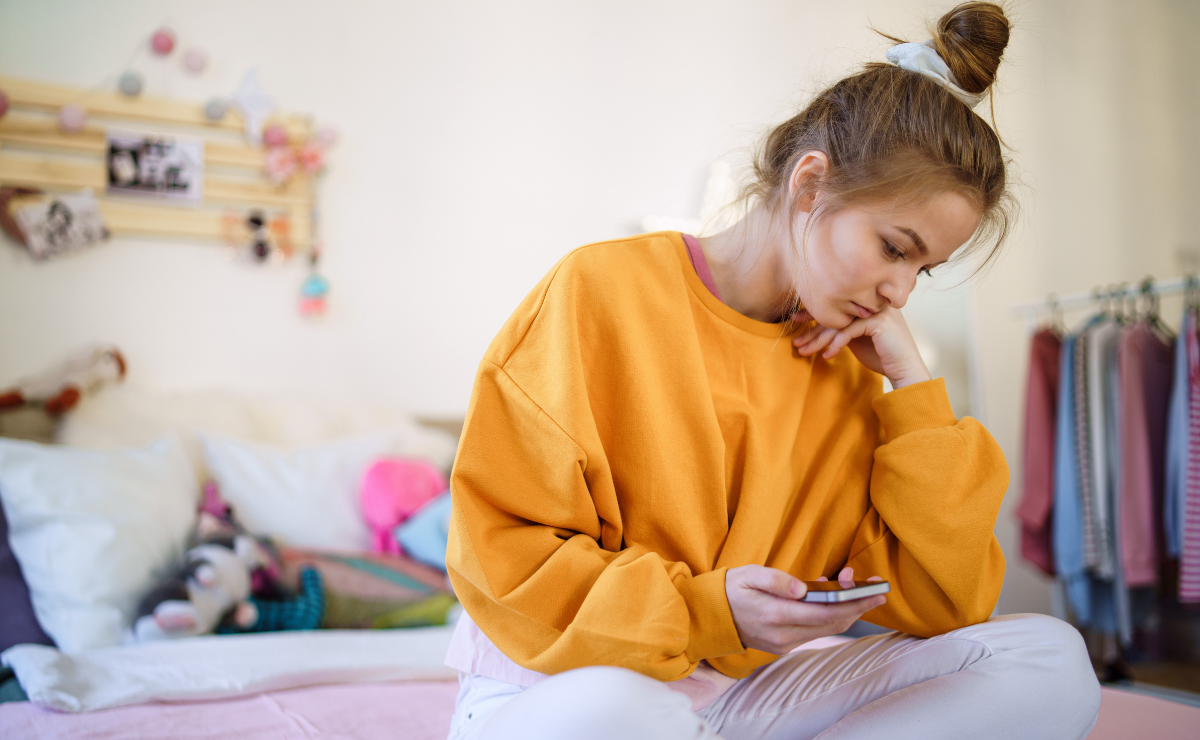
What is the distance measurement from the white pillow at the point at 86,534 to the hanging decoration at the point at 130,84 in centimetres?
89

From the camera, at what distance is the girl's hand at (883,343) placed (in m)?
0.89

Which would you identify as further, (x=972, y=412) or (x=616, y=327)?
(x=972, y=412)

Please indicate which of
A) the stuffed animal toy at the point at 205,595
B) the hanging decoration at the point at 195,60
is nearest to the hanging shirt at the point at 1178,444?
the stuffed animal toy at the point at 205,595

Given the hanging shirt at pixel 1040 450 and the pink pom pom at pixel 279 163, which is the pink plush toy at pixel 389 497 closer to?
the pink pom pom at pixel 279 163

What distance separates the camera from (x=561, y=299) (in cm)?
79

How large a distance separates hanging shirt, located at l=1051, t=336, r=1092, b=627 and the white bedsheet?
1.69 meters

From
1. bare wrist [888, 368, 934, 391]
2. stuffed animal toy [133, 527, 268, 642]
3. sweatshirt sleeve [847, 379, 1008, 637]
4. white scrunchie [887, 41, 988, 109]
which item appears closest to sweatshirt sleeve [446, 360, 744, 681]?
sweatshirt sleeve [847, 379, 1008, 637]

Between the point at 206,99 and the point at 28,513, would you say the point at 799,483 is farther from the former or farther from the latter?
the point at 206,99

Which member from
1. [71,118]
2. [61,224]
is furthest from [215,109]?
[61,224]

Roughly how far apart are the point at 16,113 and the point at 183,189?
36cm

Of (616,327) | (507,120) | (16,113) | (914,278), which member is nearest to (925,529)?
(914,278)

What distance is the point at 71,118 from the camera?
176cm

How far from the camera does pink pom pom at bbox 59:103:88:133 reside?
1.76 m

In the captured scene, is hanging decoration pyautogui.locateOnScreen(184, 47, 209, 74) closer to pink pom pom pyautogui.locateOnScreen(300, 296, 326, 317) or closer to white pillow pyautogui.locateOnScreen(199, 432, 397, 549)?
pink pom pom pyautogui.locateOnScreen(300, 296, 326, 317)
